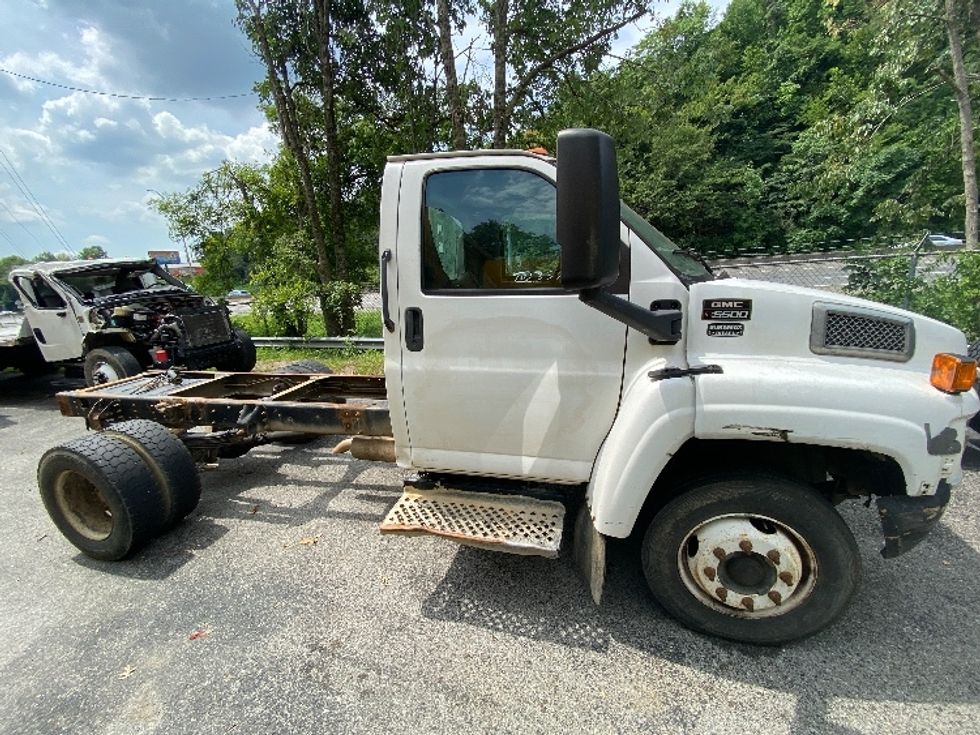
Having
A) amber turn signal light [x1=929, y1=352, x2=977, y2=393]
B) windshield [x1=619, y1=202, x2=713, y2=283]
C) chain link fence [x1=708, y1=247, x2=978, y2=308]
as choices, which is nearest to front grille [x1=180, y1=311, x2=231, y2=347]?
windshield [x1=619, y1=202, x2=713, y2=283]

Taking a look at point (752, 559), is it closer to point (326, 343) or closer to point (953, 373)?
point (953, 373)

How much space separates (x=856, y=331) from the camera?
6.76ft

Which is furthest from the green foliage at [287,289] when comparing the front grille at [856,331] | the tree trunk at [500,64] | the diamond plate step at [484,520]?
the front grille at [856,331]

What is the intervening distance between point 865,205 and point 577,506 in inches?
1200

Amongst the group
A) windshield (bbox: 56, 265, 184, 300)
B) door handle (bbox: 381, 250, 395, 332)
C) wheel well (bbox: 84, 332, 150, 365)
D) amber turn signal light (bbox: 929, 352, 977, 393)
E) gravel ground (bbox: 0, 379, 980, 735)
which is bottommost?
gravel ground (bbox: 0, 379, 980, 735)

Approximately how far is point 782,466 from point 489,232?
184cm

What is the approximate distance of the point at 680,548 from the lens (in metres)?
2.21

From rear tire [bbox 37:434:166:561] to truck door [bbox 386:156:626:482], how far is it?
6.20 feet

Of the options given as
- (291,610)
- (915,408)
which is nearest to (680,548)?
(915,408)

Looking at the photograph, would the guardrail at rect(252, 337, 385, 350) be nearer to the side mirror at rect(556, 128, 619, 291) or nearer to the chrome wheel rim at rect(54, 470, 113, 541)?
the chrome wheel rim at rect(54, 470, 113, 541)

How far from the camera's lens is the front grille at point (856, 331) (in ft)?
6.73

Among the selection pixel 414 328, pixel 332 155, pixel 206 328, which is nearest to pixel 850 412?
pixel 414 328

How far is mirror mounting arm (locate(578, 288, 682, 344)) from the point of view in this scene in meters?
1.79

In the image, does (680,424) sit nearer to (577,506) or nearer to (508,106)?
(577,506)
